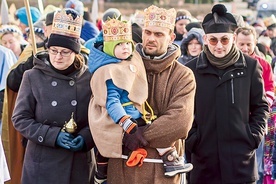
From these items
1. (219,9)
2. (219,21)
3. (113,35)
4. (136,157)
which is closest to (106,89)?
(113,35)

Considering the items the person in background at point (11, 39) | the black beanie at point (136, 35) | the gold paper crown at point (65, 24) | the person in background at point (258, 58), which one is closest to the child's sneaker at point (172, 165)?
the gold paper crown at point (65, 24)

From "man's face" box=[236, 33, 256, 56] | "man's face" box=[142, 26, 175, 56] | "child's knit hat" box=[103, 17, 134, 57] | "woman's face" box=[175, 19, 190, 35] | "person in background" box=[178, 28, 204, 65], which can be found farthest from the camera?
"woman's face" box=[175, 19, 190, 35]

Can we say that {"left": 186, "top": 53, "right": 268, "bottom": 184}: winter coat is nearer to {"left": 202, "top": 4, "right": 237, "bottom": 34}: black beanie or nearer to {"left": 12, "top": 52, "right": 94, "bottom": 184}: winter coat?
{"left": 202, "top": 4, "right": 237, "bottom": 34}: black beanie

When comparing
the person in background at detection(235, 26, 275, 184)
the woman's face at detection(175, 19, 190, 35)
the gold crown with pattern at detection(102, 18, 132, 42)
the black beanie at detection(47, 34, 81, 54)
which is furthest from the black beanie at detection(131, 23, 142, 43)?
the woman's face at detection(175, 19, 190, 35)

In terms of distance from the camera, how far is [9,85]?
314 inches

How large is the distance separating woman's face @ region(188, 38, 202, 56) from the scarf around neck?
87.1 inches

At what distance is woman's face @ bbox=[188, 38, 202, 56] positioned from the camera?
9617mm

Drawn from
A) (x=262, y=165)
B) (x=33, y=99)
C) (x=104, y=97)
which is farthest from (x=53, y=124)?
(x=262, y=165)

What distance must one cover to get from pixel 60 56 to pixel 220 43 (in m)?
1.42

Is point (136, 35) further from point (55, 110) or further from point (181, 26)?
point (181, 26)

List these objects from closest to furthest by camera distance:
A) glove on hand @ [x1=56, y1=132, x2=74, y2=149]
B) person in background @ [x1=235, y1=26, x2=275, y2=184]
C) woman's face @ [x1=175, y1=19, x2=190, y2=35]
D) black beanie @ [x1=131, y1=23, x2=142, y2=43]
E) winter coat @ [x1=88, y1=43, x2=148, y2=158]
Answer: winter coat @ [x1=88, y1=43, x2=148, y2=158] < glove on hand @ [x1=56, y1=132, x2=74, y2=149] < person in background @ [x1=235, y1=26, x2=275, y2=184] < black beanie @ [x1=131, y1=23, x2=142, y2=43] < woman's face @ [x1=175, y1=19, x2=190, y2=35]

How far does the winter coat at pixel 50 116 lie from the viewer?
22.3 feet

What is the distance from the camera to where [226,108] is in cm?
730

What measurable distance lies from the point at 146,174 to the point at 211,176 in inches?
45.6
